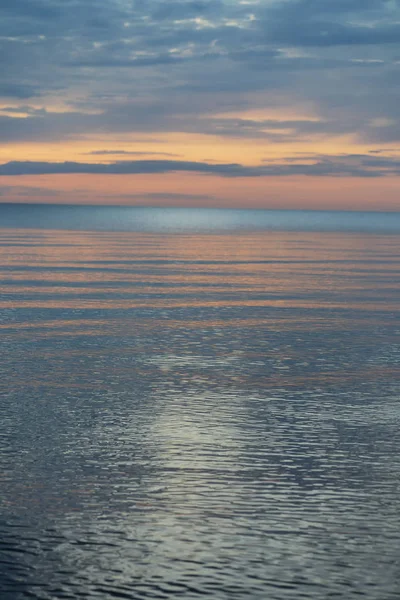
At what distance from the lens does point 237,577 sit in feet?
32.0

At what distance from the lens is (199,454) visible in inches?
567

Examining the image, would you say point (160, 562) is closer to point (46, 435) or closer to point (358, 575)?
point (358, 575)

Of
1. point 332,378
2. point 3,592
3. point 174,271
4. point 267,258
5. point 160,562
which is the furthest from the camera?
point 267,258

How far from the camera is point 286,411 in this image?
58.4ft

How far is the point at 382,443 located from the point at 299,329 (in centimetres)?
1426

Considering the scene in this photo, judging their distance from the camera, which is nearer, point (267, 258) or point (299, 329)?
point (299, 329)

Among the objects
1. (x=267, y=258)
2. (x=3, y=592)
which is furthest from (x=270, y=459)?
(x=267, y=258)

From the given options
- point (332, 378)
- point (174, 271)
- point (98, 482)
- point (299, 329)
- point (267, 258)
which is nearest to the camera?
point (98, 482)

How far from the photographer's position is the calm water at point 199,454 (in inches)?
393

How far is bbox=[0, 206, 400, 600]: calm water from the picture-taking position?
9984 mm

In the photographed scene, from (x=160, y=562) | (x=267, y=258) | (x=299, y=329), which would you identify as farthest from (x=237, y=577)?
(x=267, y=258)

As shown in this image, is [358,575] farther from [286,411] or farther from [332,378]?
[332,378]

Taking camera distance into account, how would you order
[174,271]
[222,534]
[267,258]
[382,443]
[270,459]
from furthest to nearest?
[267,258] → [174,271] → [382,443] → [270,459] → [222,534]

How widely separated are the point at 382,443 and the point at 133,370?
8292mm
